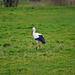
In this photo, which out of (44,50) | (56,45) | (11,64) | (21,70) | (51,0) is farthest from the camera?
(51,0)

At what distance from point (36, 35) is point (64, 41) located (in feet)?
6.66

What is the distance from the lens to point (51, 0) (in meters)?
46.5

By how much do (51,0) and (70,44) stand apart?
3563 centimetres

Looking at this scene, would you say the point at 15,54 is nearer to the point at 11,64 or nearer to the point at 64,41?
the point at 11,64

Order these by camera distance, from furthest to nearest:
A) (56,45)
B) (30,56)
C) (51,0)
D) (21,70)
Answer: (51,0) → (56,45) → (30,56) → (21,70)

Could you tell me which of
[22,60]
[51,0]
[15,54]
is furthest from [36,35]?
[51,0]

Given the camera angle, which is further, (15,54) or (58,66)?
(15,54)

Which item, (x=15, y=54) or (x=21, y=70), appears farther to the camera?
(x=15, y=54)

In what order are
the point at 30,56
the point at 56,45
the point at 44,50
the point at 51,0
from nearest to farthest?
the point at 30,56 < the point at 44,50 < the point at 56,45 < the point at 51,0

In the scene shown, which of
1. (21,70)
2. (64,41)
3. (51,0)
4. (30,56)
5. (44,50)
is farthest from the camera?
(51,0)

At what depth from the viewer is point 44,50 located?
10430mm

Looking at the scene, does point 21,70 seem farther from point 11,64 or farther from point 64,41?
point 64,41

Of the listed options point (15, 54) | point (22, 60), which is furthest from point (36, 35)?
point (22, 60)

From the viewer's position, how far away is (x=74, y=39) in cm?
1298
